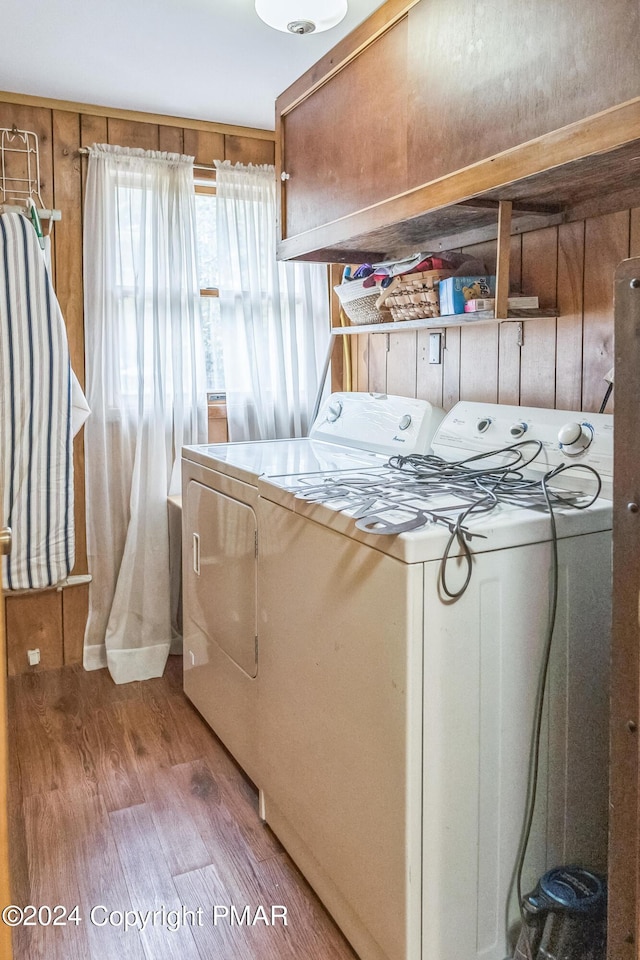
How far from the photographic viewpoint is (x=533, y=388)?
2.01 metres

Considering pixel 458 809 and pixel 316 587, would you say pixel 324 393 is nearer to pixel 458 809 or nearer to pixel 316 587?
pixel 316 587

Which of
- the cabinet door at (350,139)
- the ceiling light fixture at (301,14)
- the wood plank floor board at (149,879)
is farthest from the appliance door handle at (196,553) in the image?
the ceiling light fixture at (301,14)

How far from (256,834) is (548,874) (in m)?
0.83

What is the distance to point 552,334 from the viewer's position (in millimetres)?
1932

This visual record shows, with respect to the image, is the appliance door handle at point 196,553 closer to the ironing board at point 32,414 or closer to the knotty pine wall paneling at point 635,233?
the ironing board at point 32,414

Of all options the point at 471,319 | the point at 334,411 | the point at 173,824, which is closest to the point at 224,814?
the point at 173,824

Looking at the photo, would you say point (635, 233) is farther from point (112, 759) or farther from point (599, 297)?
point (112, 759)

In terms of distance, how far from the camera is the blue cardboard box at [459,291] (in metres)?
1.92

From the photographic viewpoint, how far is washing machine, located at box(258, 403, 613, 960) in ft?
4.30

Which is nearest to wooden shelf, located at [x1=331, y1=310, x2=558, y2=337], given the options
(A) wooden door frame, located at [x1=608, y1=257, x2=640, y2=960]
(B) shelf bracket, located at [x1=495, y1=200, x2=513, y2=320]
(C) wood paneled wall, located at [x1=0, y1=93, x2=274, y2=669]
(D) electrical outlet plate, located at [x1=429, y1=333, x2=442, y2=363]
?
(B) shelf bracket, located at [x1=495, y1=200, x2=513, y2=320]

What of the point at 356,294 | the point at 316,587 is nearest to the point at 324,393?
the point at 356,294

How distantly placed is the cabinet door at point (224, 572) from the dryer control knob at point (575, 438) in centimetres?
82

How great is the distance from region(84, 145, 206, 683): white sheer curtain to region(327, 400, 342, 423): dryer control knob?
622 millimetres

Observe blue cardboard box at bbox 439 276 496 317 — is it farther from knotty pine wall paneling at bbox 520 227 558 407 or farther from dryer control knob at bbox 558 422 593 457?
dryer control knob at bbox 558 422 593 457
